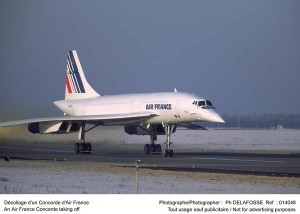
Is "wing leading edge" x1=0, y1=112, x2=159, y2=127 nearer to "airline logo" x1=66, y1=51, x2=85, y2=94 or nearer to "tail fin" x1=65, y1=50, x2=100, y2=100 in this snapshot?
"tail fin" x1=65, y1=50, x2=100, y2=100

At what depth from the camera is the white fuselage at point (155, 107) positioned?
3866 centimetres

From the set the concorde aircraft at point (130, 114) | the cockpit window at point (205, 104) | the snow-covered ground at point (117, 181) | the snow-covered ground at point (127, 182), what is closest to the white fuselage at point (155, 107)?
the concorde aircraft at point (130, 114)

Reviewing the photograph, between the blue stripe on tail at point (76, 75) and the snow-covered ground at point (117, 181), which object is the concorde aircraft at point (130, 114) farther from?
the snow-covered ground at point (117, 181)

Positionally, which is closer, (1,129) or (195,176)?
(195,176)

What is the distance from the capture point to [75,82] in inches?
1981

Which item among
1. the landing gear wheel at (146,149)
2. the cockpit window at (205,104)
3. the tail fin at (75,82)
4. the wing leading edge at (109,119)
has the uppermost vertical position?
the tail fin at (75,82)

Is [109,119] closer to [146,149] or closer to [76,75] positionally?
[146,149]

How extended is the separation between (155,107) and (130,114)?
69.3 inches

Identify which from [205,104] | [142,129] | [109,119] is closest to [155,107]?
[109,119]
